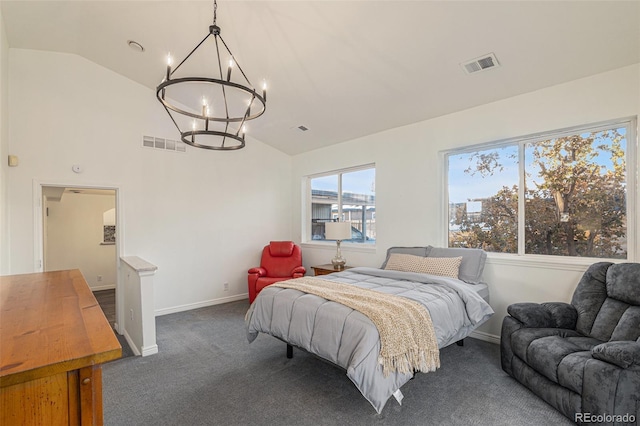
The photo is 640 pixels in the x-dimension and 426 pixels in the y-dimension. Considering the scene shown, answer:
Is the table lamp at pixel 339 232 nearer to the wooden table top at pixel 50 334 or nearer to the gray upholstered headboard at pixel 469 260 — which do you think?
the gray upholstered headboard at pixel 469 260

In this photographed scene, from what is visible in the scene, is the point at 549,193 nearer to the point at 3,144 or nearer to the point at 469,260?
the point at 469,260

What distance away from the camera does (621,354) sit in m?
1.89

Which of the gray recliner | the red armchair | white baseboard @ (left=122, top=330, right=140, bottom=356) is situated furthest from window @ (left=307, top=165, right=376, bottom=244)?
white baseboard @ (left=122, top=330, right=140, bottom=356)

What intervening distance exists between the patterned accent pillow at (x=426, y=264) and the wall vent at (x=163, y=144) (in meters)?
3.58

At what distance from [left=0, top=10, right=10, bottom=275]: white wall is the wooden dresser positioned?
3.18m

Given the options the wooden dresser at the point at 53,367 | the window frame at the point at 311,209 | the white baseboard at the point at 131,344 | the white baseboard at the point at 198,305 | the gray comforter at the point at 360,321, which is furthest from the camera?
the window frame at the point at 311,209

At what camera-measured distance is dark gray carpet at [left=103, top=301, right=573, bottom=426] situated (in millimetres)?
2197

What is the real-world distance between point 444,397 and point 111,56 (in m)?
5.17

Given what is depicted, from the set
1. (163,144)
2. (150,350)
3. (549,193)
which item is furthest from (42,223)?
(549,193)

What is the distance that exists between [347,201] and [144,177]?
3187 millimetres

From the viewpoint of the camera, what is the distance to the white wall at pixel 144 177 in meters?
3.74

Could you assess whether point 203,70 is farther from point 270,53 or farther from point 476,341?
point 476,341

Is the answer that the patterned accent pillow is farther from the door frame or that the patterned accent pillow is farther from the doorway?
the doorway

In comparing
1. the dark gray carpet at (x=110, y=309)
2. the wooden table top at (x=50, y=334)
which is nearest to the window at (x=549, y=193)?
the wooden table top at (x=50, y=334)
